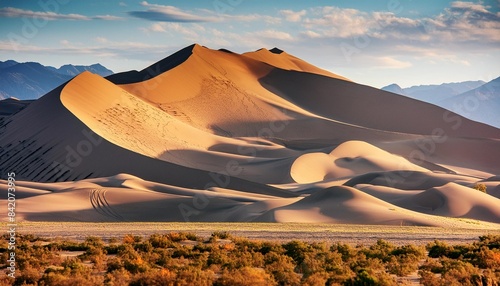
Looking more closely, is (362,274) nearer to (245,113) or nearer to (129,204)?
(129,204)

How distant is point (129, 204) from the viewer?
47281mm

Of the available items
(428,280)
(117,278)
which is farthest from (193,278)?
(428,280)

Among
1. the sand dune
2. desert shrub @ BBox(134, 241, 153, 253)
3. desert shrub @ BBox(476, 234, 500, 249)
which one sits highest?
the sand dune

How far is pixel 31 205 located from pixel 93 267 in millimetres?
28013

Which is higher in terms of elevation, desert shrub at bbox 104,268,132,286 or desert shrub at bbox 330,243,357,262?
desert shrub at bbox 330,243,357,262

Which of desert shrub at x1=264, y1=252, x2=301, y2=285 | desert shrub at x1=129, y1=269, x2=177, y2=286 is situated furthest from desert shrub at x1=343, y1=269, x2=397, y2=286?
desert shrub at x1=129, y1=269, x2=177, y2=286

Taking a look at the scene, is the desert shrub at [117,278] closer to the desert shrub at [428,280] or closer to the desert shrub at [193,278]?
the desert shrub at [193,278]

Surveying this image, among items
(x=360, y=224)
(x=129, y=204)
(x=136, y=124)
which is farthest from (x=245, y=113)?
(x=360, y=224)

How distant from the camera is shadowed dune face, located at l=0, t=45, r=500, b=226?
4556 centimetres

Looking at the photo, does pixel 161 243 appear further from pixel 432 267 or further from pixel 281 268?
pixel 432 267

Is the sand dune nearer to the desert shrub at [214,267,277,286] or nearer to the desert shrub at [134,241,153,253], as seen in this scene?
the desert shrub at [134,241,153,253]

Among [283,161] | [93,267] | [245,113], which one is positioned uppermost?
[245,113]

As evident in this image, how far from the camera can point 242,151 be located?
88062 millimetres

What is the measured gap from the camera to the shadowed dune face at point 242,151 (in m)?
45.6
